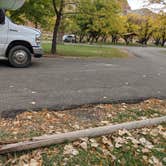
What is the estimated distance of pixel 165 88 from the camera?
7.34 m

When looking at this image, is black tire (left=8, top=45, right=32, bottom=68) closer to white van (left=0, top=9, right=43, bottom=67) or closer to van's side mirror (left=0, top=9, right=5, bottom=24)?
white van (left=0, top=9, right=43, bottom=67)

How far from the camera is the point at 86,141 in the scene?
3.56 metres

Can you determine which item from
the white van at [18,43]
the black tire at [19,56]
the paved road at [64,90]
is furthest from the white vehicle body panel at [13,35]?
the paved road at [64,90]

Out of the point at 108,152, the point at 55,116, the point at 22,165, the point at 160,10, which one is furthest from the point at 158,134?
the point at 160,10

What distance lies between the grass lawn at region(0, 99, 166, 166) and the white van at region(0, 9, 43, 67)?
5162 millimetres

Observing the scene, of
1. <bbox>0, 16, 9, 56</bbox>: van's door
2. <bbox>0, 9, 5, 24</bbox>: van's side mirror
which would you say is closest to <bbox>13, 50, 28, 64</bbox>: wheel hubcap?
<bbox>0, 16, 9, 56</bbox>: van's door

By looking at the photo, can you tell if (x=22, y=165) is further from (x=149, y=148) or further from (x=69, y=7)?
(x=69, y=7)

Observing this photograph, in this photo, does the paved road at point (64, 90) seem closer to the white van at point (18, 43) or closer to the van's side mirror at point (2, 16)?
the white van at point (18, 43)

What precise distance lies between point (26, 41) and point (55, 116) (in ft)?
18.2

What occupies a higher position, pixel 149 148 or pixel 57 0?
pixel 57 0

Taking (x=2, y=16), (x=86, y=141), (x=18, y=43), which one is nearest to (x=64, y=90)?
(x=86, y=141)

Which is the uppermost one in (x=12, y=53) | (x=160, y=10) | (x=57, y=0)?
(x=57, y=0)

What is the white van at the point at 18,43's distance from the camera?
8.95 meters

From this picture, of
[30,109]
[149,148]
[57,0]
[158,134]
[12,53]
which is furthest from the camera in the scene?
[57,0]
